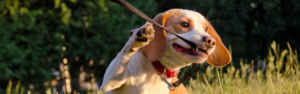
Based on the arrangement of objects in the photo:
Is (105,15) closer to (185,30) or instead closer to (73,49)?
(73,49)

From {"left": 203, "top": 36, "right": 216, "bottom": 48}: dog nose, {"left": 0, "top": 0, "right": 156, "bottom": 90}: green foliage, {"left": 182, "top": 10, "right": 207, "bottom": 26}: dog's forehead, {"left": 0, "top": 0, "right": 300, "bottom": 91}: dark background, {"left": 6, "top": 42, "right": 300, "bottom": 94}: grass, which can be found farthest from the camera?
{"left": 0, "top": 0, "right": 300, "bottom": 91}: dark background

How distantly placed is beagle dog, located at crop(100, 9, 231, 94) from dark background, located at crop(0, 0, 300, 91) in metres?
3.27

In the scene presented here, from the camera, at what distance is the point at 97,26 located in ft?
25.0

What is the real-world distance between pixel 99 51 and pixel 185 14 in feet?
19.4

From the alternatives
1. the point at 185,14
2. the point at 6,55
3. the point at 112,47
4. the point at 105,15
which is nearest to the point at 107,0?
the point at 105,15

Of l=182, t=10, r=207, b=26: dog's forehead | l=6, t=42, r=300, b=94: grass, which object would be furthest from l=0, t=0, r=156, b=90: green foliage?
l=182, t=10, r=207, b=26: dog's forehead

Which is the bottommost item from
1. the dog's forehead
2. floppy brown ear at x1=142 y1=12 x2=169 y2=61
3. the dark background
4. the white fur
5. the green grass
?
the green grass

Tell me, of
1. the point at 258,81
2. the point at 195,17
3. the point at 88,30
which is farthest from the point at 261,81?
the point at 88,30

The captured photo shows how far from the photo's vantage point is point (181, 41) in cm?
190

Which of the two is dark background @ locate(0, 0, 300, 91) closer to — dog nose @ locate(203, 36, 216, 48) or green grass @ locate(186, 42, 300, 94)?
green grass @ locate(186, 42, 300, 94)

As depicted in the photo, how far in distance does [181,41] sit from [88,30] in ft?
19.6

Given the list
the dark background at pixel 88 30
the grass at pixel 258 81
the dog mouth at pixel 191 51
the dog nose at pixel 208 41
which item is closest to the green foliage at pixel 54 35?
the dark background at pixel 88 30

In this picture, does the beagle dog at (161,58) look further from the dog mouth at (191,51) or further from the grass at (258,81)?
the grass at (258,81)

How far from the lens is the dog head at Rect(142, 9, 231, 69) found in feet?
6.17
